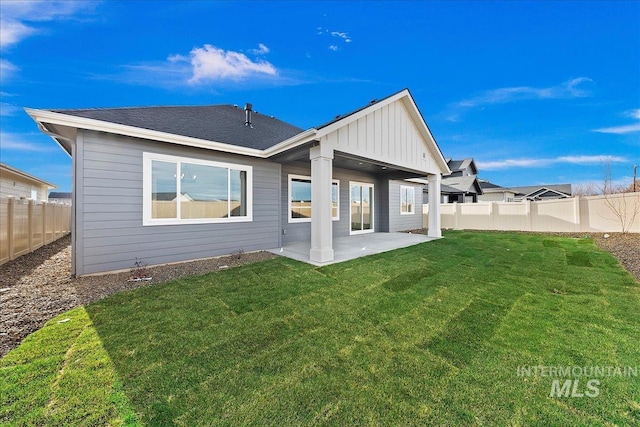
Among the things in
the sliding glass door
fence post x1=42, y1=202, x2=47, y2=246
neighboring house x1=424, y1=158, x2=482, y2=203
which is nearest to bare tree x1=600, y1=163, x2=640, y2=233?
neighboring house x1=424, y1=158, x2=482, y2=203

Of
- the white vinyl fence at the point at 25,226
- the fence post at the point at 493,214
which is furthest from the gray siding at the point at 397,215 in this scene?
the white vinyl fence at the point at 25,226

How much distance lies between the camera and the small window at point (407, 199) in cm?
1291

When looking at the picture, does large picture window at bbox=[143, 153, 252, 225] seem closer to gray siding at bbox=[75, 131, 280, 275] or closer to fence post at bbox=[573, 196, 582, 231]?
gray siding at bbox=[75, 131, 280, 275]

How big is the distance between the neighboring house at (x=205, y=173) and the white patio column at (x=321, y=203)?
0.02 meters

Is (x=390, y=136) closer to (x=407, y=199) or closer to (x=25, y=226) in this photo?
(x=407, y=199)

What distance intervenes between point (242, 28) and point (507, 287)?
42.1 ft

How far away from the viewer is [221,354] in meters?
2.39

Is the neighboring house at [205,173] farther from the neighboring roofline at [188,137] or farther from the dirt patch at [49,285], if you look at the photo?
the dirt patch at [49,285]

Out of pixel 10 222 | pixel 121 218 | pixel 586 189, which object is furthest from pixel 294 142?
pixel 586 189

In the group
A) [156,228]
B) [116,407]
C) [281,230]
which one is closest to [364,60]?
[281,230]

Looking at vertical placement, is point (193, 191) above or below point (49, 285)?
above

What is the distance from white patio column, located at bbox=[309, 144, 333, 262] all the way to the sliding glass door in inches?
184

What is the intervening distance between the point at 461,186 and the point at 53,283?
935 inches

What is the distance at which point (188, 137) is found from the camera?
5.70 m
